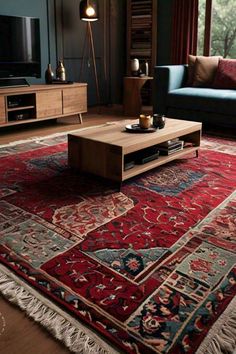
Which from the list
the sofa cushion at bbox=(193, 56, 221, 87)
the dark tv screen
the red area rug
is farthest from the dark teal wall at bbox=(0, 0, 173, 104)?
the red area rug

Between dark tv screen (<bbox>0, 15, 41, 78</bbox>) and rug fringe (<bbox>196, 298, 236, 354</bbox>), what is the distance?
361 centimetres

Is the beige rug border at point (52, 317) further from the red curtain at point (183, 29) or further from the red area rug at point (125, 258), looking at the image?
the red curtain at point (183, 29)

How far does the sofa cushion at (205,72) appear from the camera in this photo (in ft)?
14.6

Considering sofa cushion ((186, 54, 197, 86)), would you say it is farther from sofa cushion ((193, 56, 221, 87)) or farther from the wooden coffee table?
the wooden coffee table

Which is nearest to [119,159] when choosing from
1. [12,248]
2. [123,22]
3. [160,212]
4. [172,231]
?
[160,212]

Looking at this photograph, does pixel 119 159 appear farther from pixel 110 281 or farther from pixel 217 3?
pixel 217 3

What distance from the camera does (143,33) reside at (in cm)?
550

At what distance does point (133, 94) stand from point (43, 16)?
1.50 m

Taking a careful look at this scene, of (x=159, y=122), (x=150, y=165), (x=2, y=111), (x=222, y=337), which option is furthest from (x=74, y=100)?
(x=222, y=337)

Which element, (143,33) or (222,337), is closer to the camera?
(222,337)

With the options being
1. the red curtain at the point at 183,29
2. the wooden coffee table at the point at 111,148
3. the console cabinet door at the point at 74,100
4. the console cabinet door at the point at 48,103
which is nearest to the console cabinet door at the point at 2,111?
the console cabinet door at the point at 48,103

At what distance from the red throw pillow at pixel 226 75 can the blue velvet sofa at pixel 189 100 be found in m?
0.10

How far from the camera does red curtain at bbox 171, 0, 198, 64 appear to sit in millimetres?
4996

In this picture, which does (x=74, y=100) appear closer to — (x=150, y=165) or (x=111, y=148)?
(x=150, y=165)
